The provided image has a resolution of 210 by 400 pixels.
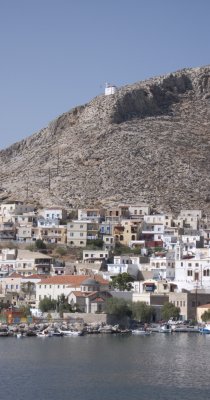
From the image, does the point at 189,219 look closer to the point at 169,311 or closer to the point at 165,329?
the point at 169,311

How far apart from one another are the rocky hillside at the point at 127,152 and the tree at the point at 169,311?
3662 cm

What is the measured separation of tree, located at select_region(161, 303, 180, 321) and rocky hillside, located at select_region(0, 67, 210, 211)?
3662cm

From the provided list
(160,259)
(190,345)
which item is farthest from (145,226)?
(190,345)

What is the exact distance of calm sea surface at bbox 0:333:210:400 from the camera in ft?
231

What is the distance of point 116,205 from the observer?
14575 cm

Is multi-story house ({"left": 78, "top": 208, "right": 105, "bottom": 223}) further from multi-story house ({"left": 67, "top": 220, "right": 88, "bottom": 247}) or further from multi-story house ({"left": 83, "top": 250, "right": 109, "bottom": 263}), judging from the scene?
multi-story house ({"left": 83, "top": 250, "right": 109, "bottom": 263})

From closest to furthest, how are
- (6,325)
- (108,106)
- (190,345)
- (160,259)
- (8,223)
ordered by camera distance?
(190,345) < (6,325) < (160,259) < (8,223) < (108,106)

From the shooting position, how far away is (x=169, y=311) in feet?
357

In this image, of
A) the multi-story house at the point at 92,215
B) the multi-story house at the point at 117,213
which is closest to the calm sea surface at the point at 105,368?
the multi-story house at the point at 92,215

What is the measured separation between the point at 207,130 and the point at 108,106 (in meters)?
12.0

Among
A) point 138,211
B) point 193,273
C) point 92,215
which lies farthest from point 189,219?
point 193,273

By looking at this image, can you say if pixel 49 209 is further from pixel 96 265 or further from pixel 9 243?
pixel 96 265

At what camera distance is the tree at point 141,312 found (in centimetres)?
10800

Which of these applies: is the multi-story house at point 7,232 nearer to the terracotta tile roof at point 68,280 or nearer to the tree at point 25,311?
the terracotta tile roof at point 68,280
